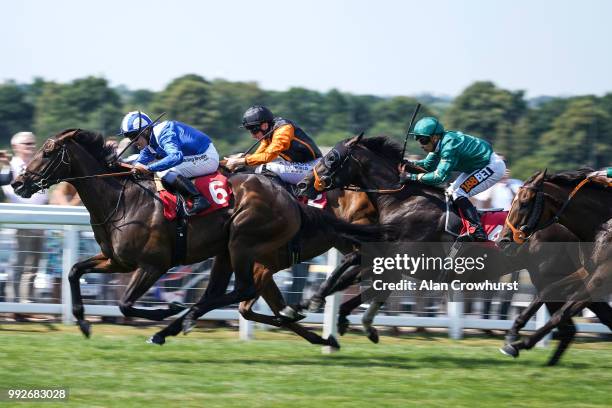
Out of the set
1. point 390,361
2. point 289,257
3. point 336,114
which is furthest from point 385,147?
point 336,114

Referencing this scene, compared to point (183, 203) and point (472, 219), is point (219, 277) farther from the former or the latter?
point (472, 219)

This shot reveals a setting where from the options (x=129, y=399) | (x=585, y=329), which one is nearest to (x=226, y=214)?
(x=129, y=399)

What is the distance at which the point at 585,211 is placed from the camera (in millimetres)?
8133

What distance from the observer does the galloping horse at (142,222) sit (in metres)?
7.90

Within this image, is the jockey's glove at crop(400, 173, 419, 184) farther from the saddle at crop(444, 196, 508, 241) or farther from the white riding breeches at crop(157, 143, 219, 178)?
the white riding breeches at crop(157, 143, 219, 178)

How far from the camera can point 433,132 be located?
8664mm

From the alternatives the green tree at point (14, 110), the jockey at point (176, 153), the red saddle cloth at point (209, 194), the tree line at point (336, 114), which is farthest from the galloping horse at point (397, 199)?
the green tree at point (14, 110)

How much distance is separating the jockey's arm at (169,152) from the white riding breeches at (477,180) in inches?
91.3

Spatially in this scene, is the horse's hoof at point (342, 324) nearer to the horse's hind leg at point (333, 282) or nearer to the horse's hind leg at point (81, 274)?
the horse's hind leg at point (333, 282)

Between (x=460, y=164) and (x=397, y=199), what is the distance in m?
0.61

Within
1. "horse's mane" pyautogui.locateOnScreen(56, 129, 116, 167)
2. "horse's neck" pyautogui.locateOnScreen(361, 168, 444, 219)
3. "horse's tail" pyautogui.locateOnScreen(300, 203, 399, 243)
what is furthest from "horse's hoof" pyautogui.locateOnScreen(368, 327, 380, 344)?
"horse's mane" pyautogui.locateOnScreen(56, 129, 116, 167)

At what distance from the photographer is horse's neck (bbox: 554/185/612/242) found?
8117 mm

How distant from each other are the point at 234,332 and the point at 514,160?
3977 cm

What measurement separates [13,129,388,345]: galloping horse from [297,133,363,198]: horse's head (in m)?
0.42
